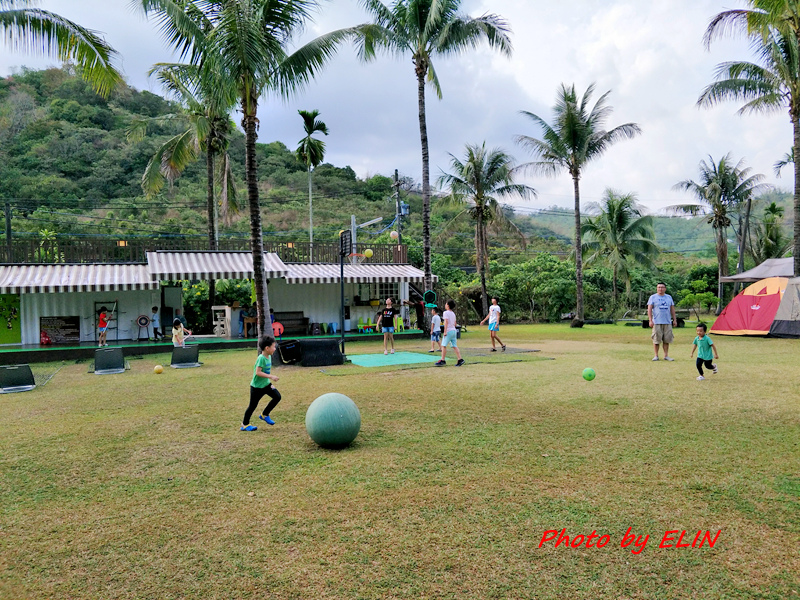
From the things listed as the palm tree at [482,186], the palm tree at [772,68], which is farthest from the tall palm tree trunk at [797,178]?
the palm tree at [482,186]

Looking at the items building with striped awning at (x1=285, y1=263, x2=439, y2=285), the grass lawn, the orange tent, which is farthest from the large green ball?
the orange tent

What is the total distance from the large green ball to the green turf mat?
6911 mm

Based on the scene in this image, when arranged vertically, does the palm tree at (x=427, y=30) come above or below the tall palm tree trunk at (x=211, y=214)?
above

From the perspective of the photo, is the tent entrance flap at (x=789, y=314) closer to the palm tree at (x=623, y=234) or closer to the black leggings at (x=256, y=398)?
the palm tree at (x=623, y=234)

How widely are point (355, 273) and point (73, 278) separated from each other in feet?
30.0

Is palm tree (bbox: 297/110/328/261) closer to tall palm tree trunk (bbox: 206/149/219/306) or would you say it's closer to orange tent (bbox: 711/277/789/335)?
tall palm tree trunk (bbox: 206/149/219/306)

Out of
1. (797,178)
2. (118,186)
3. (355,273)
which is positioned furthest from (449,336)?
(118,186)

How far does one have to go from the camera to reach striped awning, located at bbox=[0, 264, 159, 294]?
16219 millimetres

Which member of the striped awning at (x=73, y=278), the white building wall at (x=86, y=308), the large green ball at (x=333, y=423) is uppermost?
the striped awning at (x=73, y=278)

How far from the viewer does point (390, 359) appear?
46.0 ft

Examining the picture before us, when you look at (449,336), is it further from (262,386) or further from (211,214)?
(211,214)

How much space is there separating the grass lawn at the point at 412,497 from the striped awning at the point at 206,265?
9314 mm

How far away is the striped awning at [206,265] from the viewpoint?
17859mm

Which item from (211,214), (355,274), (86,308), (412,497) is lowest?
(412,497)
